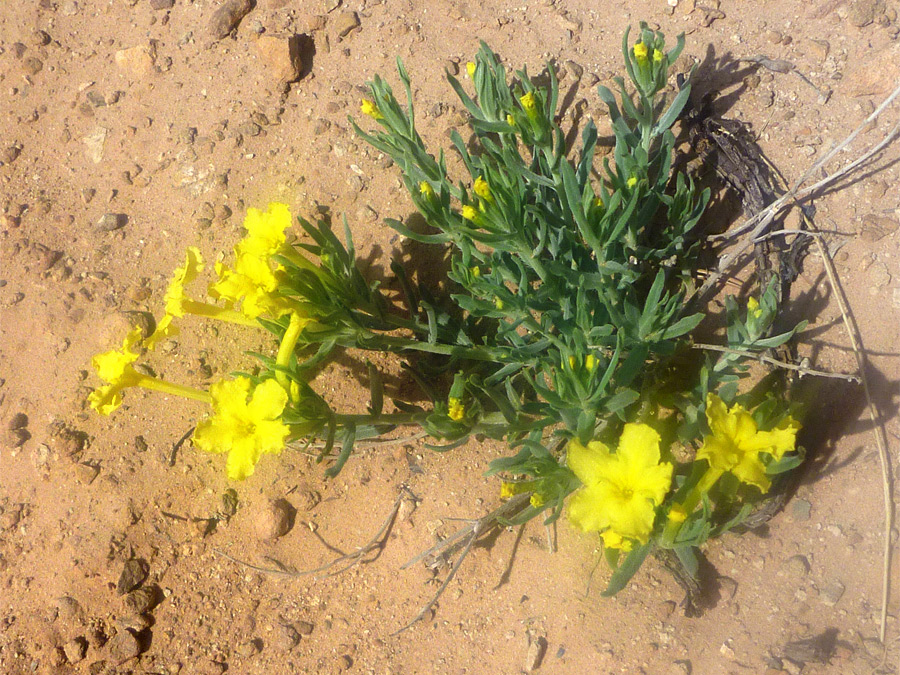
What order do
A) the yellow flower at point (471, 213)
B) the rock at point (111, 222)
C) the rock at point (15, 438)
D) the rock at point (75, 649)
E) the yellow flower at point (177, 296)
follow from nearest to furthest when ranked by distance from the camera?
1. the yellow flower at point (177, 296)
2. the yellow flower at point (471, 213)
3. the rock at point (75, 649)
4. the rock at point (15, 438)
5. the rock at point (111, 222)

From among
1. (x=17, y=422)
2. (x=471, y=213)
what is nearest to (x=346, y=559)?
(x=471, y=213)

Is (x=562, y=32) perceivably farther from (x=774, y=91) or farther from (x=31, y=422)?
(x=31, y=422)

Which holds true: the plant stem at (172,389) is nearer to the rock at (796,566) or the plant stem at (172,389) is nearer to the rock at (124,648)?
the rock at (124,648)

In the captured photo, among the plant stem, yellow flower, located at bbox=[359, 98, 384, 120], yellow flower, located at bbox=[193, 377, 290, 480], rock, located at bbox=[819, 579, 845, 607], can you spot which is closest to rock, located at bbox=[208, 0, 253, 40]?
yellow flower, located at bbox=[359, 98, 384, 120]

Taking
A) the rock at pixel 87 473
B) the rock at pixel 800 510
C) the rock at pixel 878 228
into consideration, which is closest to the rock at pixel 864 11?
the rock at pixel 878 228

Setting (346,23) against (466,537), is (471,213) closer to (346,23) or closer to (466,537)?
(466,537)

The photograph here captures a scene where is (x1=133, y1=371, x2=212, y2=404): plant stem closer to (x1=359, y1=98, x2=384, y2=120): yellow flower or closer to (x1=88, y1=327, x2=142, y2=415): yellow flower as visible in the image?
(x1=88, y1=327, x2=142, y2=415): yellow flower
